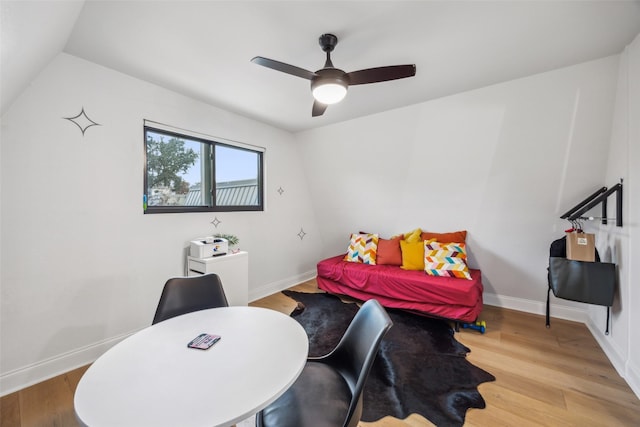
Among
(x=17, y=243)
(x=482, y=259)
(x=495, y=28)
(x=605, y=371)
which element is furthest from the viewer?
(x=482, y=259)

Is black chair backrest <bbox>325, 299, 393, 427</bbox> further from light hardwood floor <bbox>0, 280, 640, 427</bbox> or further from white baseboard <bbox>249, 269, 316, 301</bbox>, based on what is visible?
white baseboard <bbox>249, 269, 316, 301</bbox>

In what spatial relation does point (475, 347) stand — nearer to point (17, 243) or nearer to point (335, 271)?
point (335, 271)

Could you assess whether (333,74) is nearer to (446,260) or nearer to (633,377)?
(446,260)

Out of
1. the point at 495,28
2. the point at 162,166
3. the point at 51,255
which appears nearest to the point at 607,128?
the point at 495,28

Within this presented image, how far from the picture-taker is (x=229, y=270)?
2.82m

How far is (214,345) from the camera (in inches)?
46.1

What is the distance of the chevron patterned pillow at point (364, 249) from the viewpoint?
3.63 meters

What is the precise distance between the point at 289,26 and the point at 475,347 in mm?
3033

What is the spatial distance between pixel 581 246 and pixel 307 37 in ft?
9.40

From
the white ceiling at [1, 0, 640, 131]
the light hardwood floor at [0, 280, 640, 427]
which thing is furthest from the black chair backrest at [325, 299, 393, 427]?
the white ceiling at [1, 0, 640, 131]

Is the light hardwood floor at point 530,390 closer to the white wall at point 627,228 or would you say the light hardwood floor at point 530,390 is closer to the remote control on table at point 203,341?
the white wall at point 627,228

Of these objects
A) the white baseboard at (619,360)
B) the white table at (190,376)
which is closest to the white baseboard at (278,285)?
the white table at (190,376)

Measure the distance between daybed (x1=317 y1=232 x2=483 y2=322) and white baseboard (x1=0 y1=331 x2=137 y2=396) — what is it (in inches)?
96.5

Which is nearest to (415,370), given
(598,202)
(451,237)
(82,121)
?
(451,237)
